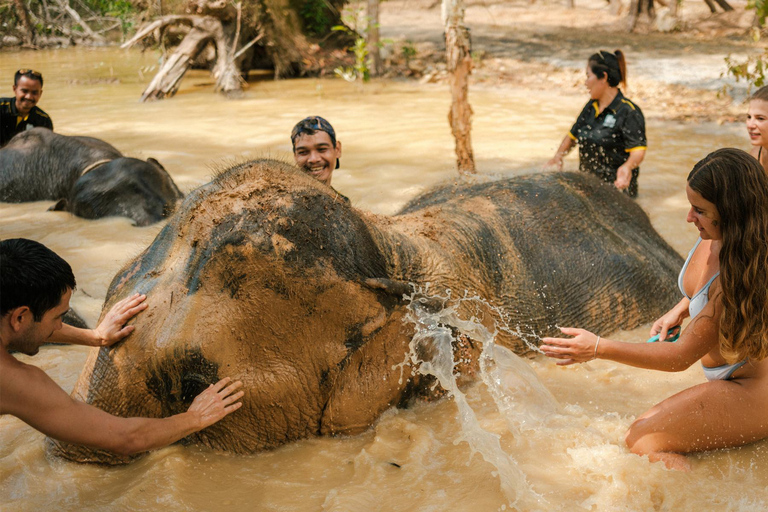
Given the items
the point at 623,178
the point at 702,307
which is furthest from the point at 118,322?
the point at 623,178

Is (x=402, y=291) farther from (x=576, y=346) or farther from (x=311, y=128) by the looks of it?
(x=311, y=128)

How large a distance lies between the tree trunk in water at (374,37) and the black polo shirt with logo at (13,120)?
652cm

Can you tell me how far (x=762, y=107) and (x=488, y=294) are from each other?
1946mm

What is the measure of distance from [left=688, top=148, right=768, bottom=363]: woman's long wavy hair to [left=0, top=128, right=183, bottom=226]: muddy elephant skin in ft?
15.5

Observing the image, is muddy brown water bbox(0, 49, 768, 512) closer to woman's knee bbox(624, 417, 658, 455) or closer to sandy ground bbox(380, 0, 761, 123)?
woman's knee bbox(624, 417, 658, 455)

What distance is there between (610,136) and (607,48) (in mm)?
9675

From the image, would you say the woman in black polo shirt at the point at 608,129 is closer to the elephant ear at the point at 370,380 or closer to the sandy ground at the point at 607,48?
the elephant ear at the point at 370,380

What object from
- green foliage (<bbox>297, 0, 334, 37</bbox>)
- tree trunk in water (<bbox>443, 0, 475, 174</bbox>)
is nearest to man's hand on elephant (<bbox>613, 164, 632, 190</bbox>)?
tree trunk in water (<bbox>443, 0, 475, 174</bbox>)

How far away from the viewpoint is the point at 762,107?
383cm

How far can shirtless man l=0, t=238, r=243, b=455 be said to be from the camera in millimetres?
2160

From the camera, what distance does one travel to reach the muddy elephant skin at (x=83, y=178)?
624 centimetres

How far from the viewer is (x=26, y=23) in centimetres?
1945

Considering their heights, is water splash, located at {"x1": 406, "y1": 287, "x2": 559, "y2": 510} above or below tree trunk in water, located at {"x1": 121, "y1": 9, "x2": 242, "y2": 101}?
below

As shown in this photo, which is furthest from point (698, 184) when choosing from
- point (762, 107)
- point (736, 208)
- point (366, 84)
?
point (366, 84)
